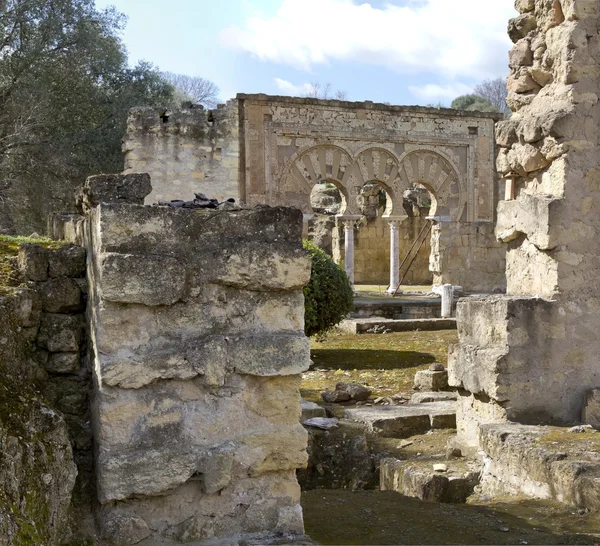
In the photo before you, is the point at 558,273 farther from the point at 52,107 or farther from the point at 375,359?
the point at 52,107

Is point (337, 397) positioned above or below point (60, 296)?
below

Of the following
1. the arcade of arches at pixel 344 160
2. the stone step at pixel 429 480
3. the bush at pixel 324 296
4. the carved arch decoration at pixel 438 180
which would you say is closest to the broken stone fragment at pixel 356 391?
the bush at pixel 324 296

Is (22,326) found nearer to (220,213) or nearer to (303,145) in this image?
(220,213)

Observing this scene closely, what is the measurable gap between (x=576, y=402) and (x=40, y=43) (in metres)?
15.5

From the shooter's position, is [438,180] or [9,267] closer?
[9,267]

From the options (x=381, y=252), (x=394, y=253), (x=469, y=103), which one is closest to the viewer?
(x=394, y=253)

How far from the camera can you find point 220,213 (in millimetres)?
2711

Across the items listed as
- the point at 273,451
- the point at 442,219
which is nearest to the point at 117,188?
the point at 273,451

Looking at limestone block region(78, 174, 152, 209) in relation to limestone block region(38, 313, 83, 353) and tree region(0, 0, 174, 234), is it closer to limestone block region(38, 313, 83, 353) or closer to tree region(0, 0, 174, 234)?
limestone block region(38, 313, 83, 353)

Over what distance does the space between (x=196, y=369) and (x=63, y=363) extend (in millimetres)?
555

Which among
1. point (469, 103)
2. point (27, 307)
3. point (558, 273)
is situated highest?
point (469, 103)

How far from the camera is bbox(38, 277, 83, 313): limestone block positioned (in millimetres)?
2863

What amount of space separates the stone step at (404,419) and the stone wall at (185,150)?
31.8ft

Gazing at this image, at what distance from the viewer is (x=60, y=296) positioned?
2.88 meters
